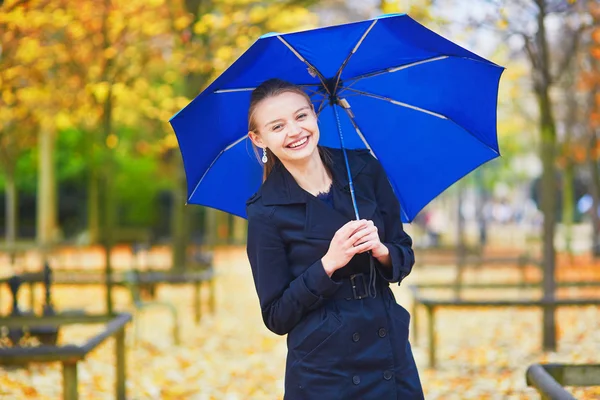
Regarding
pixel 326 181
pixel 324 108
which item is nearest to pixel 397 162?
pixel 324 108

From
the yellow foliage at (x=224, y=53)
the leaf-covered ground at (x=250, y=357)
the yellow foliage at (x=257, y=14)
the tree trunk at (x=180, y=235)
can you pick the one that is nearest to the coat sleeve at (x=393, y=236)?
the leaf-covered ground at (x=250, y=357)

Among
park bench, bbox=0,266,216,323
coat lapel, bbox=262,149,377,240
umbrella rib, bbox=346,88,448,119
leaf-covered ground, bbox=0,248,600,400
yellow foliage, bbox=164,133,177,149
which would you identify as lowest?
leaf-covered ground, bbox=0,248,600,400

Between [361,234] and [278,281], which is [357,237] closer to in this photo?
[361,234]

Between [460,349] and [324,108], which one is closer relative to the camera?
[324,108]

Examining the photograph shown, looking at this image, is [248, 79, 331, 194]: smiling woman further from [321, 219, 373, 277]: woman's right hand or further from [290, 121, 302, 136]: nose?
[321, 219, 373, 277]: woman's right hand

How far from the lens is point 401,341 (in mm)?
2787

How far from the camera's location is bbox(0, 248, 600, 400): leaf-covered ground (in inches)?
296

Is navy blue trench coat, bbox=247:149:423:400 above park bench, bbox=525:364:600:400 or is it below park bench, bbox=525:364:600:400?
above

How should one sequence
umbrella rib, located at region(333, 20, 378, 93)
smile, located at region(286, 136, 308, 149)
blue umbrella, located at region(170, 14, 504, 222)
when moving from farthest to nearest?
blue umbrella, located at region(170, 14, 504, 222) → umbrella rib, located at region(333, 20, 378, 93) → smile, located at region(286, 136, 308, 149)

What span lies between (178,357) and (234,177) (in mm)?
6435

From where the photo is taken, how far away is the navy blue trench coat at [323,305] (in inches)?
106

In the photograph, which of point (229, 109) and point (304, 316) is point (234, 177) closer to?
point (229, 109)

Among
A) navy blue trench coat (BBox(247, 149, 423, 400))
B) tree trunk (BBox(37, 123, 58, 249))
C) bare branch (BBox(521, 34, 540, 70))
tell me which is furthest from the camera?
tree trunk (BBox(37, 123, 58, 249))

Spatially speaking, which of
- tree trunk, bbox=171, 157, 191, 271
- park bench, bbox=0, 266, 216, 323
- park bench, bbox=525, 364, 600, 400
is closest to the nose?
park bench, bbox=525, 364, 600, 400
